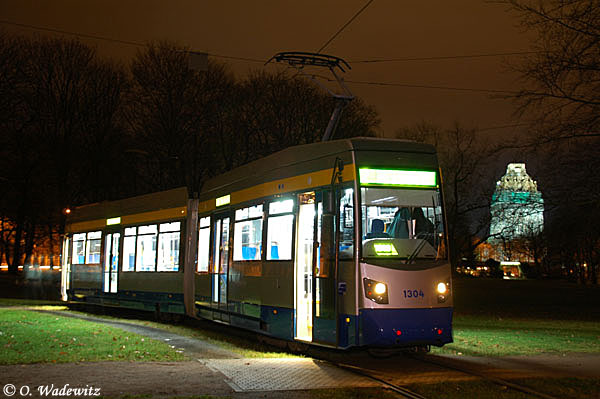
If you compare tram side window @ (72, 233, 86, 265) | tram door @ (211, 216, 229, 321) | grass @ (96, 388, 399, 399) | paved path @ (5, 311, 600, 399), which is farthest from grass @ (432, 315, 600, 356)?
tram side window @ (72, 233, 86, 265)

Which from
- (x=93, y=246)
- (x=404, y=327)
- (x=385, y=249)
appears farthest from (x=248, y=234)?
(x=93, y=246)

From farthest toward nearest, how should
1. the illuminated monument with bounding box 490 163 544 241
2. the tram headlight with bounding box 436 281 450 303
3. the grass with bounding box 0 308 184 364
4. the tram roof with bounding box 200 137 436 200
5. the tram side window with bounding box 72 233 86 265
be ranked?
the tram side window with bounding box 72 233 86 265 < the illuminated monument with bounding box 490 163 544 241 < the grass with bounding box 0 308 184 364 < the tram roof with bounding box 200 137 436 200 < the tram headlight with bounding box 436 281 450 303

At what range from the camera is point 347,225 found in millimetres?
10641

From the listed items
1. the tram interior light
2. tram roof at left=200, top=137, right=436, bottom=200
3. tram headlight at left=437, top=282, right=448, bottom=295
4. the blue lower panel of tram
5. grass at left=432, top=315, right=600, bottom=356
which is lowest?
grass at left=432, top=315, right=600, bottom=356

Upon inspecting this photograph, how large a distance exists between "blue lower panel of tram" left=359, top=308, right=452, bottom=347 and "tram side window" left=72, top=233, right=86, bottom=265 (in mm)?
17071

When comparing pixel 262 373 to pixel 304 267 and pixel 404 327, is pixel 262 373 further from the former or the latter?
pixel 304 267

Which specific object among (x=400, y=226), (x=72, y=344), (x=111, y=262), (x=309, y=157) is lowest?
(x=72, y=344)

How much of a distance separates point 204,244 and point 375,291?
7.54 metres

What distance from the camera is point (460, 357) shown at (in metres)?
12.2

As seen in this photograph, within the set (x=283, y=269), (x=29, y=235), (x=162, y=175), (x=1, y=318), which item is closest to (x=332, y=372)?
(x=283, y=269)

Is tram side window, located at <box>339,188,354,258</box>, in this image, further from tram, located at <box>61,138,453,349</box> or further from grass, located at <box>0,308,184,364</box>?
grass, located at <box>0,308,184,364</box>

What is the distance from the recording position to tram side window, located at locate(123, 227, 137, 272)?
21391 millimetres

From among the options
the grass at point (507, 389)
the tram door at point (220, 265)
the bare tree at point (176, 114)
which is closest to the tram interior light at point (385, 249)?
the grass at point (507, 389)

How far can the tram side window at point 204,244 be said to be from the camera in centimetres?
1664
